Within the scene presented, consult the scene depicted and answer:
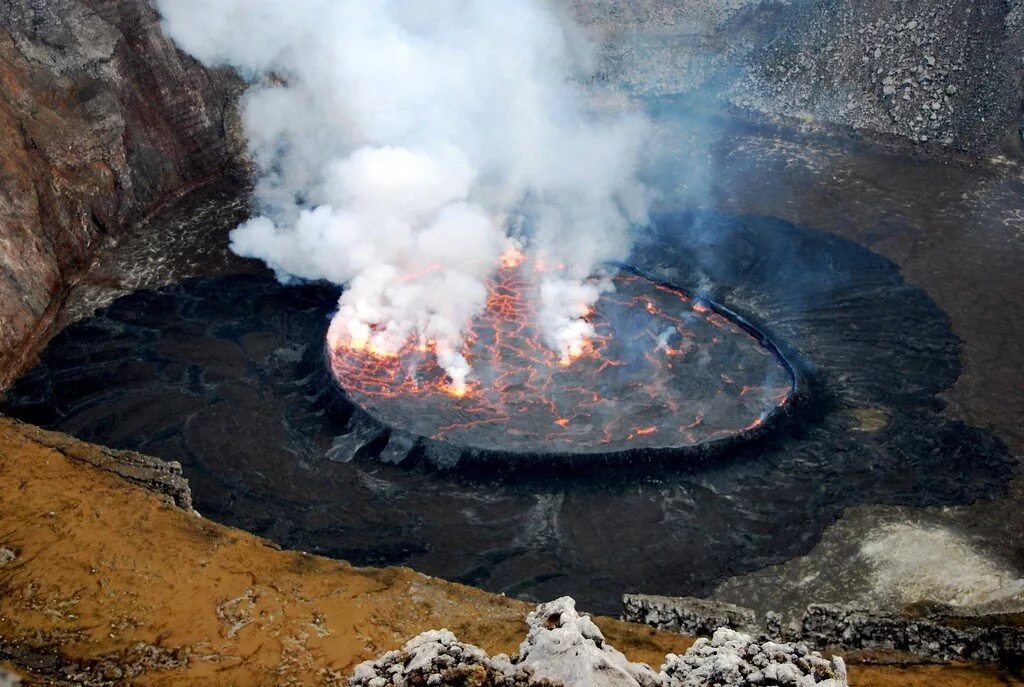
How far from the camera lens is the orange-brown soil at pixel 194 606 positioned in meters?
10.5

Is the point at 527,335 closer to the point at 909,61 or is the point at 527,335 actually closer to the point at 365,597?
the point at 365,597

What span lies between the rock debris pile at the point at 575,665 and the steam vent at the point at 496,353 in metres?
0.04

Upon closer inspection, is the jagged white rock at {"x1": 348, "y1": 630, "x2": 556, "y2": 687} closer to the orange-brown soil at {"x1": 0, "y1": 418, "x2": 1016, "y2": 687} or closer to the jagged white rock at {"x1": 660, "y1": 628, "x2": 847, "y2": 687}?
the jagged white rock at {"x1": 660, "y1": 628, "x2": 847, "y2": 687}

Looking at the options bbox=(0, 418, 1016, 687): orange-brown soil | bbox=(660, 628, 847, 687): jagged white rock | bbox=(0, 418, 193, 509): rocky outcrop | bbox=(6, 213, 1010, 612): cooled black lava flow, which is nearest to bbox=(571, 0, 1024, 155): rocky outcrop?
bbox=(6, 213, 1010, 612): cooled black lava flow

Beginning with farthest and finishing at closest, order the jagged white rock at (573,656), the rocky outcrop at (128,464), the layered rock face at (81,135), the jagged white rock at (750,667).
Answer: the layered rock face at (81,135), the rocky outcrop at (128,464), the jagged white rock at (750,667), the jagged white rock at (573,656)

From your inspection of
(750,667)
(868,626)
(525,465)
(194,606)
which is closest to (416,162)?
(525,465)

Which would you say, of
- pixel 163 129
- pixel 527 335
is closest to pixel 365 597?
pixel 527 335

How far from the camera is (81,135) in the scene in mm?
22828

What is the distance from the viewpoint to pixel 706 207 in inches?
981

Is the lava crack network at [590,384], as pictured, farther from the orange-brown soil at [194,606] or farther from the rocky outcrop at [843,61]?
the rocky outcrop at [843,61]

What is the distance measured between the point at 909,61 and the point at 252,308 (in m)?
22.9

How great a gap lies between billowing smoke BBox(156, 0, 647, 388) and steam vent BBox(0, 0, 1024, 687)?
0.40 feet

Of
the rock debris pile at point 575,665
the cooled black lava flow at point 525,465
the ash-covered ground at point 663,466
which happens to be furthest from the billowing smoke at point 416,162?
the rock debris pile at point 575,665

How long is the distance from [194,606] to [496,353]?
316 inches
